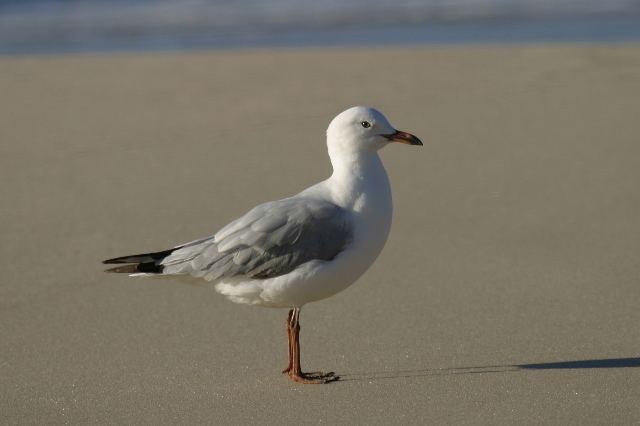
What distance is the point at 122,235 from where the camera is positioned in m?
5.78

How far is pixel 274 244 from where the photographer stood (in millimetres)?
3805

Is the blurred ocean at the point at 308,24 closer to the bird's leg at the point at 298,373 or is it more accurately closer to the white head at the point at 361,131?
the white head at the point at 361,131

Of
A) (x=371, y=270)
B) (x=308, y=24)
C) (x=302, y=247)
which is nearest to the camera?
(x=302, y=247)

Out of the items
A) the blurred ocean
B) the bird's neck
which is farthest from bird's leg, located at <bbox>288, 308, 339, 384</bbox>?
the blurred ocean

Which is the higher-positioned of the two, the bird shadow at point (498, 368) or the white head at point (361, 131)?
the white head at point (361, 131)

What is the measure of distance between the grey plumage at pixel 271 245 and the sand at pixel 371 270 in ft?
1.43

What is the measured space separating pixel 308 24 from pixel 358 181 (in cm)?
1204

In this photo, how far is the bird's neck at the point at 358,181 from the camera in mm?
3883

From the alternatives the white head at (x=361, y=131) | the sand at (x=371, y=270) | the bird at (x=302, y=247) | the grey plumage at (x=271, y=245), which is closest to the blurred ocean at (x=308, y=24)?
the sand at (x=371, y=270)

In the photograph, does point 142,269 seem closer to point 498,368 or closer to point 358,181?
point 358,181

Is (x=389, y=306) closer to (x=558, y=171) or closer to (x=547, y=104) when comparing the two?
(x=558, y=171)

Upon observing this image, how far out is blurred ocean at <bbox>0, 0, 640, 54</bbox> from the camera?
43.6 ft

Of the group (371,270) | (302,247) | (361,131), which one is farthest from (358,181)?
(371,270)

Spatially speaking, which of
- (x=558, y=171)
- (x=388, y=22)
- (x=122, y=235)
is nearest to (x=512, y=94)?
(x=558, y=171)
